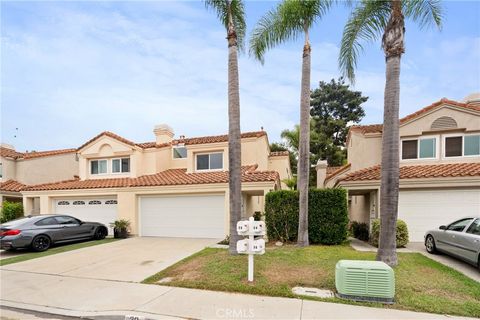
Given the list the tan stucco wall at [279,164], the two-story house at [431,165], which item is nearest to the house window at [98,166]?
the tan stucco wall at [279,164]

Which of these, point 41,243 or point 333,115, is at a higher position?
point 333,115

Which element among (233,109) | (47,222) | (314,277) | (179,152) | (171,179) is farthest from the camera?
(179,152)

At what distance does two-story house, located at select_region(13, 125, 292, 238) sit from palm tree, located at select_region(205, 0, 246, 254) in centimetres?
407

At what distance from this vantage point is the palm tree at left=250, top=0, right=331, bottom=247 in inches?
407

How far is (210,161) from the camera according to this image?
1739 centimetres

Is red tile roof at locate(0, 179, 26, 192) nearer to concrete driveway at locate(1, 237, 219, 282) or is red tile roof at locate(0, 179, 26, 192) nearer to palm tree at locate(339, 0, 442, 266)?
concrete driveway at locate(1, 237, 219, 282)

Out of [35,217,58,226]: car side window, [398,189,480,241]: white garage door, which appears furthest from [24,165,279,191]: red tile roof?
[398,189,480,241]: white garage door

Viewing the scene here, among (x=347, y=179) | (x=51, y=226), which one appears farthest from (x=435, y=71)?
(x=51, y=226)

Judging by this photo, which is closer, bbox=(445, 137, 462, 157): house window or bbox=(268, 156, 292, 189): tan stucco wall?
bbox=(445, 137, 462, 157): house window

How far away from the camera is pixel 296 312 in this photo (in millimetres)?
4887

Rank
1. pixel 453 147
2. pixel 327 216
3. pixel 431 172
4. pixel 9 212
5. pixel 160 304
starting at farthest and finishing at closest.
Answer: pixel 9 212
pixel 453 147
pixel 431 172
pixel 327 216
pixel 160 304

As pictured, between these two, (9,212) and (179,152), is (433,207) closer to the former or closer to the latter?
(179,152)

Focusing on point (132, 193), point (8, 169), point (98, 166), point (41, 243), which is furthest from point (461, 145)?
point (8, 169)

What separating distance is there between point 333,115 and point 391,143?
28.7 m
